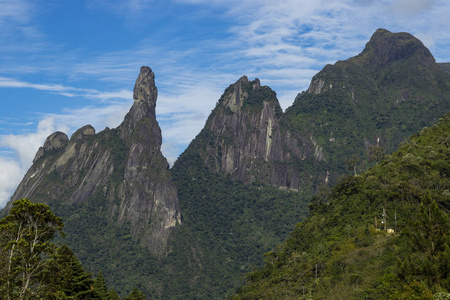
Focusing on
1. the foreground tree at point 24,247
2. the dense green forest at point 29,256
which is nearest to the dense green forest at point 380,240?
the dense green forest at point 29,256

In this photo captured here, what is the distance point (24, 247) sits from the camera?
36.6 metres

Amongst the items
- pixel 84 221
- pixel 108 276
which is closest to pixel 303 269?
pixel 108 276

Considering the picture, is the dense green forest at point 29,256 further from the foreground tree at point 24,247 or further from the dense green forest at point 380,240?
the dense green forest at point 380,240

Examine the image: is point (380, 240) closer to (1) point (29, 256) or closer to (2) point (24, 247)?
(1) point (29, 256)

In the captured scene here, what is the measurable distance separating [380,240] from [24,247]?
49.1 meters

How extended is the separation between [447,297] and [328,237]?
1892 inches

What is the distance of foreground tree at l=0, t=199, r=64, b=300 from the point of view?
3484 centimetres

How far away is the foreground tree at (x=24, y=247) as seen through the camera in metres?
34.8

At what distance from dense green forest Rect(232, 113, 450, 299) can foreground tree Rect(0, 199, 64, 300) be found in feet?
91.5

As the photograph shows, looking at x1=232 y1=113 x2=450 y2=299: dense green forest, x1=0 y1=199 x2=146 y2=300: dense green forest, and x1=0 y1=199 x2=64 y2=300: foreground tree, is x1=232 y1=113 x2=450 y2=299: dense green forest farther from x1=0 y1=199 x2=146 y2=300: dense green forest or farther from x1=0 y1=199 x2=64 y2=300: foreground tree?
x1=0 y1=199 x2=64 y2=300: foreground tree

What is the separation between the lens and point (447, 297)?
35156 millimetres

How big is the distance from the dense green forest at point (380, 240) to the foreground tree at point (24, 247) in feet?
91.5

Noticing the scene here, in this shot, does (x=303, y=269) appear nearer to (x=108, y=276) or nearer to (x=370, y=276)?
(x=370, y=276)

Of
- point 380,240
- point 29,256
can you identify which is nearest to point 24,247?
point 29,256
